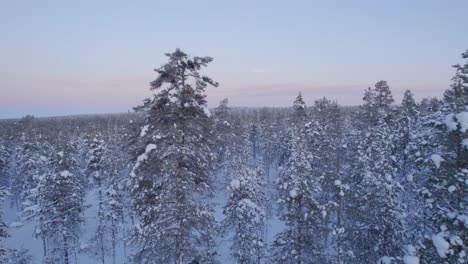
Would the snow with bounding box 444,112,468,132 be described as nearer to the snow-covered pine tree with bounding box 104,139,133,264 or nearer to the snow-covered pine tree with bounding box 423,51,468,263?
the snow-covered pine tree with bounding box 423,51,468,263

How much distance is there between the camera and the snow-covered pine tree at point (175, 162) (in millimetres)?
11945

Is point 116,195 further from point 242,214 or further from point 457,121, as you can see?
point 457,121

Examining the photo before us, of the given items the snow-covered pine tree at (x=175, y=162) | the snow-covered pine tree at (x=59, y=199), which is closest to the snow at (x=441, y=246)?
the snow-covered pine tree at (x=175, y=162)

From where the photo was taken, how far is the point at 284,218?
1773 cm

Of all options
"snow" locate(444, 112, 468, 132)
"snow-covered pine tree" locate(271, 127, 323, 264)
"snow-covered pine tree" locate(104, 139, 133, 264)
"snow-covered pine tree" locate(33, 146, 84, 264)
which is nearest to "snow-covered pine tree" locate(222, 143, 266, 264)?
"snow-covered pine tree" locate(271, 127, 323, 264)

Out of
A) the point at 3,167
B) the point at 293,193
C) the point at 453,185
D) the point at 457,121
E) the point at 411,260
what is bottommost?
the point at 3,167

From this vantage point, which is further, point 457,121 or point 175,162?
point 175,162

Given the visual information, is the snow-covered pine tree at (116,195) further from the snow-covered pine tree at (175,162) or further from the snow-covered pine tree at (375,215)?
the snow-covered pine tree at (375,215)

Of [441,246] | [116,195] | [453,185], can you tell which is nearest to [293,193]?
[453,185]

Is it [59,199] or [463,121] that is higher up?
[463,121]

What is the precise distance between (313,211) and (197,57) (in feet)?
35.9

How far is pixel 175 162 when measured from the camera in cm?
1196

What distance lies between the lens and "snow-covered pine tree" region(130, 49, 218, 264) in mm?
11945

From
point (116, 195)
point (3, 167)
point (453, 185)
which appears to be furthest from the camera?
point (3, 167)
